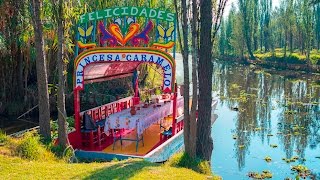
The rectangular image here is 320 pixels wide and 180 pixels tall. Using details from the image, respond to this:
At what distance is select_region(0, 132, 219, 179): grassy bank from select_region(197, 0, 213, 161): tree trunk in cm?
75

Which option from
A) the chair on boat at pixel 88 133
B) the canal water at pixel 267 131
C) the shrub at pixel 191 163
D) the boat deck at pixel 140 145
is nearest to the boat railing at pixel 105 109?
the chair on boat at pixel 88 133

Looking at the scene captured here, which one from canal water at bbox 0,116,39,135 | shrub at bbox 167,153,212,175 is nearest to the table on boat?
shrub at bbox 167,153,212,175

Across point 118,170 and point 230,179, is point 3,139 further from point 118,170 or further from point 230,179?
point 230,179

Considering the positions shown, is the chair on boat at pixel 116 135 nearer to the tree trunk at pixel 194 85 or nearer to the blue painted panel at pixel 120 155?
the blue painted panel at pixel 120 155

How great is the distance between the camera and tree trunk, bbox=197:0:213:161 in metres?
8.19

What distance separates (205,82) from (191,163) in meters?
1.78

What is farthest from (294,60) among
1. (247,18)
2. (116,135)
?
(116,135)

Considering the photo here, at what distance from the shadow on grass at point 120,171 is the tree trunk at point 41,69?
93.5 inches

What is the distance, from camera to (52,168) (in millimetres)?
6770

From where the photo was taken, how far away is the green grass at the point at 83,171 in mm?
6361

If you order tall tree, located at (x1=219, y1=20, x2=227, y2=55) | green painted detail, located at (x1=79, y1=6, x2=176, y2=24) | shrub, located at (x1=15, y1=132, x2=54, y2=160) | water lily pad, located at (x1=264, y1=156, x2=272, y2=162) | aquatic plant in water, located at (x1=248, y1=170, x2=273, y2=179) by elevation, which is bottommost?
aquatic plant in water, located at (x1=248, y1=170, x2=273, y2=179)

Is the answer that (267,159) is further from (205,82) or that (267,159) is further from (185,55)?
(185,55)

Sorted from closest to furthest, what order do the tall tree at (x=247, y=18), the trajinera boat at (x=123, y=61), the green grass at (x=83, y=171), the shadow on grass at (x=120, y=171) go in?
1. the green grass at (x=83, y=171)
2. the shadow on grass at (x=120, y=171)
3. the trajinera boat at (x=123, y=61)
4. the tall tree at (x=247, y=18)

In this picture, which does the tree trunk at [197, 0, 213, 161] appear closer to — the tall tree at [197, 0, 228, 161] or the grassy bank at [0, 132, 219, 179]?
the tall tree at [197, 0, 228, 161]
